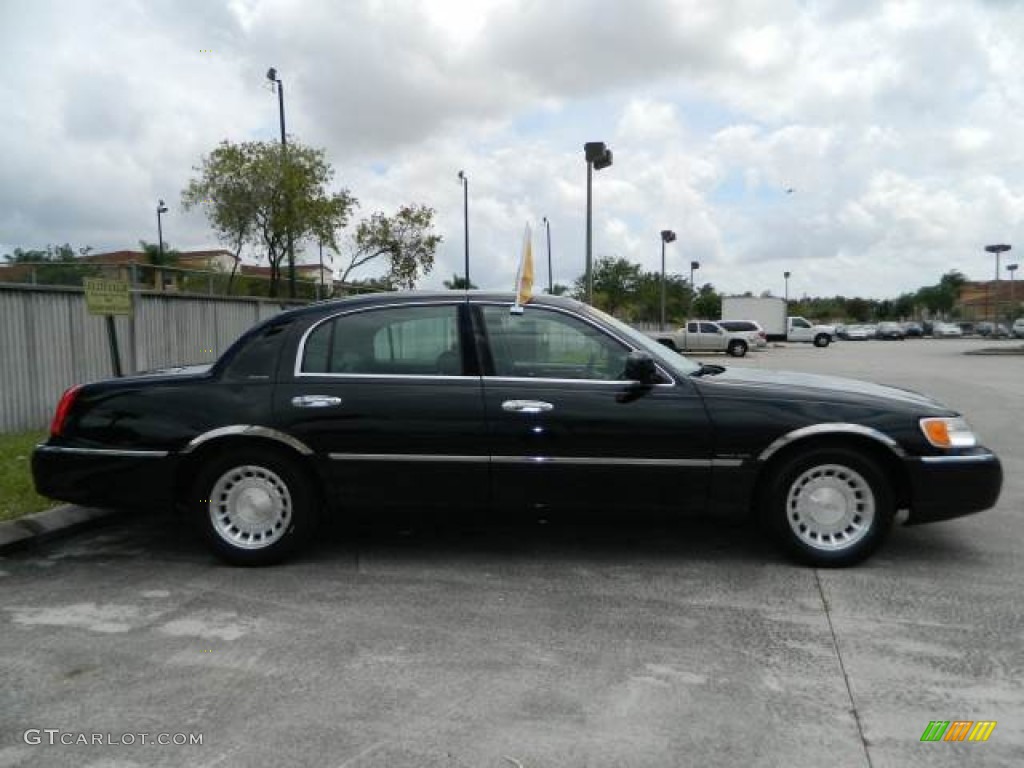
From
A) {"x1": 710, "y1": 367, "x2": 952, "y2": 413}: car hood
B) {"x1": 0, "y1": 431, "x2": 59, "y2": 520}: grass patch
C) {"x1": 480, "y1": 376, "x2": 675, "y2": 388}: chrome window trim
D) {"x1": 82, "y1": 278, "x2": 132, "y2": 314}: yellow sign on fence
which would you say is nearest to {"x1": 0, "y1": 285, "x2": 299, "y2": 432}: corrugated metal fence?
{"x1": 0, "y1": 431, "x2": 59, "y2": 520}: grass patch

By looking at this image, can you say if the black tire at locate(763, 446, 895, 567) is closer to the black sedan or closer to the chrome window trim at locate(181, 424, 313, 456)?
the black sedan

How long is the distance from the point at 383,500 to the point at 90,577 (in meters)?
1.69

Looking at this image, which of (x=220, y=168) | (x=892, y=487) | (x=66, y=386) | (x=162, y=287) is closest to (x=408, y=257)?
(x=220, y=168)

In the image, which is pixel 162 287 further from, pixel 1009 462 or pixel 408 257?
pixel 408 257

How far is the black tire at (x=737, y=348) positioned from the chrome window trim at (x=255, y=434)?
1248 inches

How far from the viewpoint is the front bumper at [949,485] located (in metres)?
4.46

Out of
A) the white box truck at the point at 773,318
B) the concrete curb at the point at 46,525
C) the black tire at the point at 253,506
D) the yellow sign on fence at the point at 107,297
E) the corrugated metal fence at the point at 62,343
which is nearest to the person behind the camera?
the black tire at the point at 253,506

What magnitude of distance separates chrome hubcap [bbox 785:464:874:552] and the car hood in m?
0.41

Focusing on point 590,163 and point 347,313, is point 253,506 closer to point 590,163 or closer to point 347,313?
point 347,313

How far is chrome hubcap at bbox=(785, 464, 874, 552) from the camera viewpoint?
451 centimetres

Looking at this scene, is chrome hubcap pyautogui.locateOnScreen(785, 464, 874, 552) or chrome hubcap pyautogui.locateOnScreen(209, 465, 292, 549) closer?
chrome hubcap pyautogui.locateOnScreen(785, 464, 874, 552)

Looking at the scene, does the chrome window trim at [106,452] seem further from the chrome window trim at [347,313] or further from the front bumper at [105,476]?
the chrome window trim at [347,313]

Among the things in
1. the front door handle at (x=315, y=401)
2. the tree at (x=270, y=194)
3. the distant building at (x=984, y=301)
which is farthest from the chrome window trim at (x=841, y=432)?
the distant building at (x=984, y=301)

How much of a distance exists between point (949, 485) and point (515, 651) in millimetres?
2636
